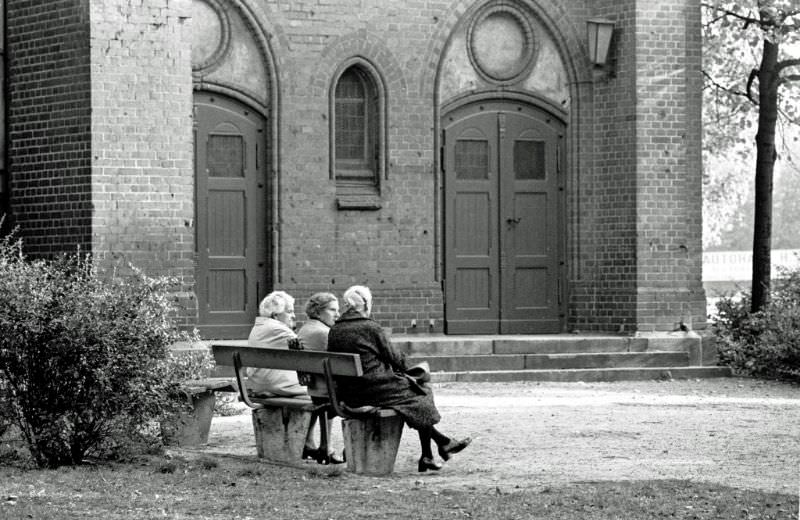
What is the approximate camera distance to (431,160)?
18.9 metres

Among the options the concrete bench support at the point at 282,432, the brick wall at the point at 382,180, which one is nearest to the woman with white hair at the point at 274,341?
the concrete bench support at the point at 282,432

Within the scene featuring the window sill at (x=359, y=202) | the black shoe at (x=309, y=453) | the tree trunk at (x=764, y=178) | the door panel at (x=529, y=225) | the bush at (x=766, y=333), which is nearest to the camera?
the black shoe at (x=309, y=453)

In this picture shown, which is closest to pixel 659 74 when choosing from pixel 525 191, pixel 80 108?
pixel 525 191

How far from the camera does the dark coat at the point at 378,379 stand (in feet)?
34.5

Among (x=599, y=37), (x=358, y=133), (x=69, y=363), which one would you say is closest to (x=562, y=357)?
(x=358, y=133)

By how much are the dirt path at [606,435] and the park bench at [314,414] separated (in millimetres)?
271

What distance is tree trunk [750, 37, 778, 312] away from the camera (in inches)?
838

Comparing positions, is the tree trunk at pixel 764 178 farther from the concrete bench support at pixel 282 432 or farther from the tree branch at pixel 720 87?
the concrete bench support at pixel 282 432

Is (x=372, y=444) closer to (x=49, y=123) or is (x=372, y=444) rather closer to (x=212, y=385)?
(x=212, y=385)

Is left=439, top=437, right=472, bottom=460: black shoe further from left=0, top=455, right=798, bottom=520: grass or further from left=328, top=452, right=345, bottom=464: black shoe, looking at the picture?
left=328, top=452, right=345, bottom=464: black shoe

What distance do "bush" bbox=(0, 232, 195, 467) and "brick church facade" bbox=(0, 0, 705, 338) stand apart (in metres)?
5.56

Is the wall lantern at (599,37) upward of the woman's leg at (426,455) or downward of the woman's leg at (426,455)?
upward

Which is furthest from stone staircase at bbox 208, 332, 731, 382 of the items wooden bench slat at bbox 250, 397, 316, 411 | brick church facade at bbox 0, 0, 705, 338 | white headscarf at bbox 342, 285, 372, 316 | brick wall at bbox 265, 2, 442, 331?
white headscarf at bbox 342, 285, 372, 316

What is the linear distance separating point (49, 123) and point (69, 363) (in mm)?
6403
